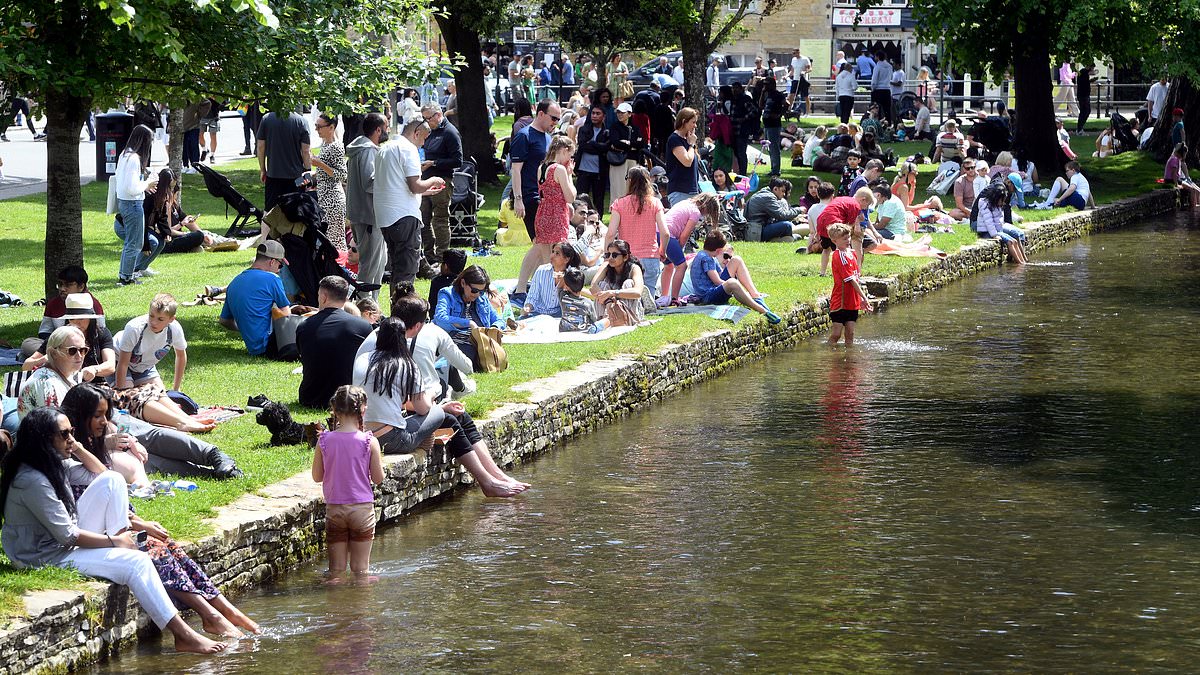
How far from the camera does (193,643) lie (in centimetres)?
759

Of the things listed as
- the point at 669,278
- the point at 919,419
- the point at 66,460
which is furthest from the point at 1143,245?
the point at 66,460

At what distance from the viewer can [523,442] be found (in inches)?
457

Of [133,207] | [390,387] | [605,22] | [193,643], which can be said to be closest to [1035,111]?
[605,22]

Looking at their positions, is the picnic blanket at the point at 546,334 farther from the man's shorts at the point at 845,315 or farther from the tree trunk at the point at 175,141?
the tree trunk at the point at 175,141

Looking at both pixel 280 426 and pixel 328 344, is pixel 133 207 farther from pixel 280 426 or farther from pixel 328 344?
pixel 280 426

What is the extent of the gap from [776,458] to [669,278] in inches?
210

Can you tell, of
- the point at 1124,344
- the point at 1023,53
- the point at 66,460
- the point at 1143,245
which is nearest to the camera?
the point at 66,460

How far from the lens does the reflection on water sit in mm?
7738

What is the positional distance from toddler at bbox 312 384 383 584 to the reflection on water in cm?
20

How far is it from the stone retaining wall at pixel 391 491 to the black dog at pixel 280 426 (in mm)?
754

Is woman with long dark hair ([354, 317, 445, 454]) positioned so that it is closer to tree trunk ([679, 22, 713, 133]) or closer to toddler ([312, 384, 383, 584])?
toddler ([312, 384, 383, 584])

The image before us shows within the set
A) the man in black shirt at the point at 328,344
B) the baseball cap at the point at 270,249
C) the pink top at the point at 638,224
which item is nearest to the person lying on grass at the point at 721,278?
the pink top at the point at 638,224

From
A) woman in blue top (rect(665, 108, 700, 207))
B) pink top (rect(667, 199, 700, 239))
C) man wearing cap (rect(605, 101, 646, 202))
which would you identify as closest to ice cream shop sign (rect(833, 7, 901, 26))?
man wearing cap (rect(605, 101, 646, 202))

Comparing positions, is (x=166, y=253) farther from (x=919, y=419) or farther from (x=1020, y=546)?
(x=1020, y=546)
